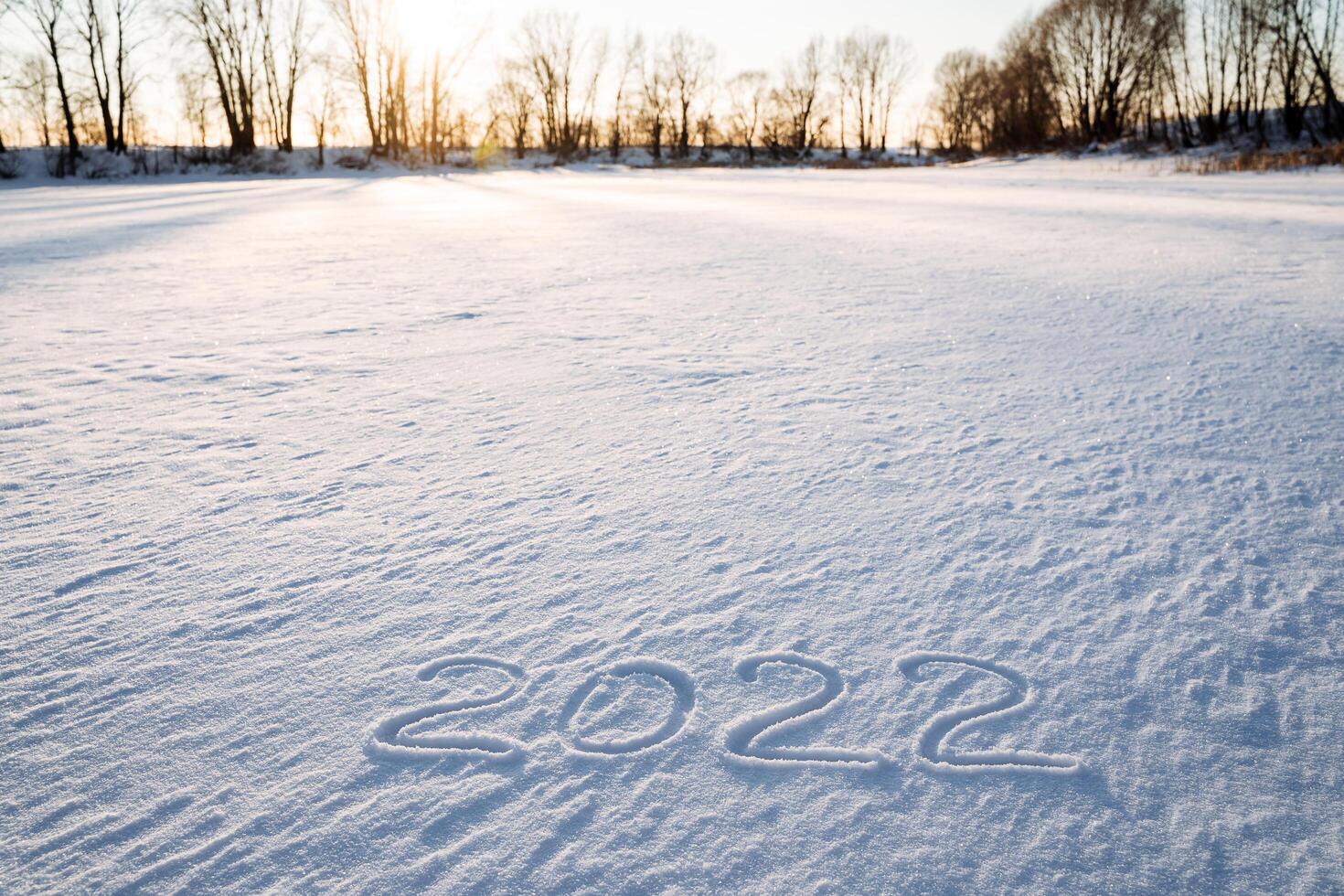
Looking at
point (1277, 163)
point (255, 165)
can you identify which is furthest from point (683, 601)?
point (255, 165)

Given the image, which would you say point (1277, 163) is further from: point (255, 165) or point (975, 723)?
point (255, 165)

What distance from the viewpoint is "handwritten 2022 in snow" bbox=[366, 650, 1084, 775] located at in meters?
1.23

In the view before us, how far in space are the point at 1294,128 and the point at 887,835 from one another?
3446 centimetres

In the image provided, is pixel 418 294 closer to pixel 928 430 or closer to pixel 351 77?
pixel 928 430

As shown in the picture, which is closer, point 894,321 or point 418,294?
point 894,321

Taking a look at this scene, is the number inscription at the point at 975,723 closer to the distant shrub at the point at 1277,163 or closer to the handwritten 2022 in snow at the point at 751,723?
the handwritten 2022 in snow at the point at 751,723

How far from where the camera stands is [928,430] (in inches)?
97.6

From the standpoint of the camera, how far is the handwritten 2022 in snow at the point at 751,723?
4.05ft

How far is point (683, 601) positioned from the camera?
165cm

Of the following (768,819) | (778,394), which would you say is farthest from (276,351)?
(768,819)

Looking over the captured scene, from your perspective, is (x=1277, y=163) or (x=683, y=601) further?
(x=1277, y=163)

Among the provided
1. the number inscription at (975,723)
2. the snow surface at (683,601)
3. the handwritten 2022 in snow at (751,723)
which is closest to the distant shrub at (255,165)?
the snow surface at (683,601)

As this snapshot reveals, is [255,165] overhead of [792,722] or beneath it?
overhead

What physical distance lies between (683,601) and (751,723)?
1.26ft
